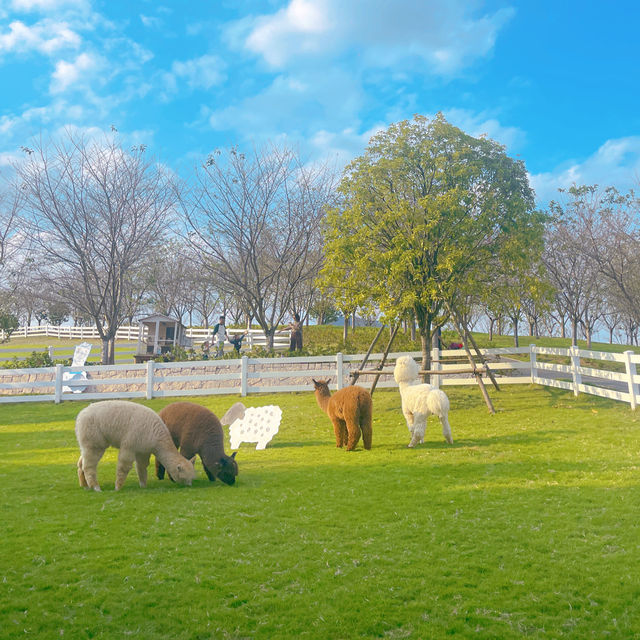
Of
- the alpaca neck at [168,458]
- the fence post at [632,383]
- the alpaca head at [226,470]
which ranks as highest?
the fence post at [632,383]

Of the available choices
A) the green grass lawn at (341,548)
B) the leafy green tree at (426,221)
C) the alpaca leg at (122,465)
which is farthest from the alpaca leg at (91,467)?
the leafy green tree at (426,221)

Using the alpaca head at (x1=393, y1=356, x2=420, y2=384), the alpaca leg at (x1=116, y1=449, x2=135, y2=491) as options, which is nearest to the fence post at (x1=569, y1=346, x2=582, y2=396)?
the alpaca head at (x1=393, y1=356, x2=420, y2=384)

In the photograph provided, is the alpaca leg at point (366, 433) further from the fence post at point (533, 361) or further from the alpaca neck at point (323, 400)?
the fence post at point (533, 361)

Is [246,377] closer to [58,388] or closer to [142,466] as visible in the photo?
[58,388]

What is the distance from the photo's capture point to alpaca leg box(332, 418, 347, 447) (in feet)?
32.6

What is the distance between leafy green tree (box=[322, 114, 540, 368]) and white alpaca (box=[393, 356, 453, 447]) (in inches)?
152

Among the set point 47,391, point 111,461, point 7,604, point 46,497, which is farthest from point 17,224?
point 7,604

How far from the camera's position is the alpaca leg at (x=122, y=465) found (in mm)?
7207

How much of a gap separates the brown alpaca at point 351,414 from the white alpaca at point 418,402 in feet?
2.55

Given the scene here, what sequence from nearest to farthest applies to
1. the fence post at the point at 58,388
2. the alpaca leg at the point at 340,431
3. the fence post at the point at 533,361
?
1. the alpaca leg at the point at 340,431
2. the fence post at the point at 533,361
3. the fence post at the point at 58,388

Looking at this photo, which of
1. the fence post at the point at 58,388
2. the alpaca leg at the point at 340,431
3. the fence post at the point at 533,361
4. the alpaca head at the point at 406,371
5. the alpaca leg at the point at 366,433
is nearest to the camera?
the alpaca leg at the point at 366,433

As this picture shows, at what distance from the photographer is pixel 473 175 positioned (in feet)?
48.0

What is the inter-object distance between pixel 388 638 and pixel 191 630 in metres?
1.32

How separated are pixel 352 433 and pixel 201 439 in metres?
2.95
